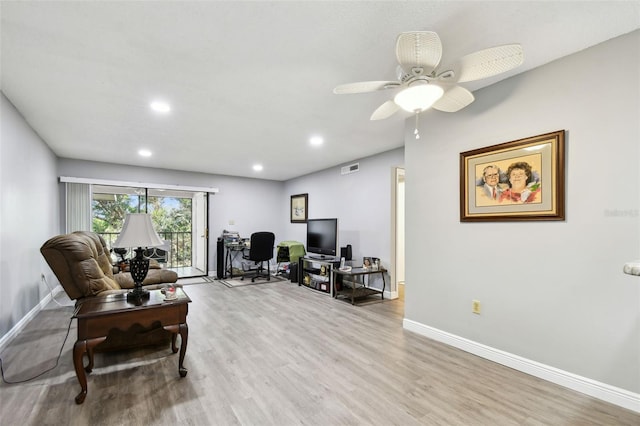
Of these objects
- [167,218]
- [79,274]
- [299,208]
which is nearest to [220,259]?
[167,218]

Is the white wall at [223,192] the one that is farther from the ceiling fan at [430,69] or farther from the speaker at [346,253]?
the ceiling fan at [430,69]

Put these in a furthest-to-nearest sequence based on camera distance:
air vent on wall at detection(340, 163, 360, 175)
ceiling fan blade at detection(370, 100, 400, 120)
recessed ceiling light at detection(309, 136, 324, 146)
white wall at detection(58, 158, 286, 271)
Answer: white wall at detection(58, 158, 286, 271) → air vent on wall at detection(340, 163, 360, 175) → recessed ceiling light at detection(309, 136, 324, 146) → ceiling fan blade at detection(370, 100, 400, 120)

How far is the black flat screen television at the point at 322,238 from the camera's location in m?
5.15

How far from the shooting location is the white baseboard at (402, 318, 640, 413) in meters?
1.87

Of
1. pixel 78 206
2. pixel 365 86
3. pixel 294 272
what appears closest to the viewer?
pixel 365 86

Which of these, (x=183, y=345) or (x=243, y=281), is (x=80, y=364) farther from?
(x=243, y=281)

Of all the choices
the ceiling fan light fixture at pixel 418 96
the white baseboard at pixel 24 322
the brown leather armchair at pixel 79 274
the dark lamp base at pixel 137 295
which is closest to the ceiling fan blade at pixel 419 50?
the ceiling fan light fixture at pixel 418 96

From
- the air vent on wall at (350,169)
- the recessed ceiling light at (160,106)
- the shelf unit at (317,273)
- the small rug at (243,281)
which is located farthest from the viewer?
the small rug at (243,281)

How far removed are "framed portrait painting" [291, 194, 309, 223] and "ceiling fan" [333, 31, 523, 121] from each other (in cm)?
485

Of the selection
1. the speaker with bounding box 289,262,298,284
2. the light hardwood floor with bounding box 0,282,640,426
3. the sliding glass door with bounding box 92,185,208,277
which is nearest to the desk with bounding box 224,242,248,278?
the sliding glass door with bounding box 92,185,208,277

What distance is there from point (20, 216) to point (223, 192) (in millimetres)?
3838

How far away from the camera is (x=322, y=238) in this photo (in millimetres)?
5414

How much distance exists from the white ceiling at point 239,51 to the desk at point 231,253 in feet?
10.6

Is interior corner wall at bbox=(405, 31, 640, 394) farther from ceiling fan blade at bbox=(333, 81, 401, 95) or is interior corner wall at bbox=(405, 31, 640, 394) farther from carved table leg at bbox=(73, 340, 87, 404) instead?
carved table leg at bbox=(73, 340, 87, 404)
